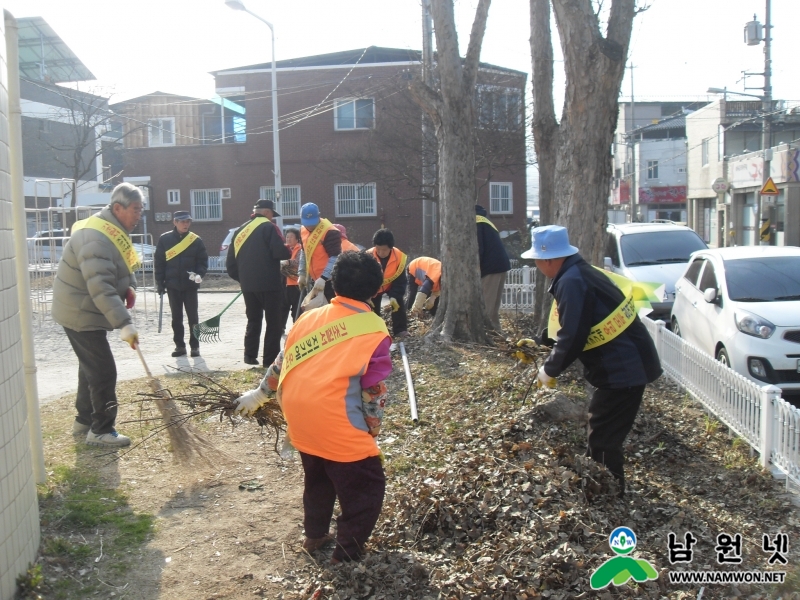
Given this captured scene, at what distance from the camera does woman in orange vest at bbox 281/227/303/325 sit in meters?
10.6

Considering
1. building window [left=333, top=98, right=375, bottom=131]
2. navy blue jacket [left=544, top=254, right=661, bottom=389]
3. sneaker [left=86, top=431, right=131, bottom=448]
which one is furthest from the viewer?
building window [left=333, top=98, right=375, bottom=131]

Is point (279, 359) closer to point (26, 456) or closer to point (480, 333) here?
point (26, 456)

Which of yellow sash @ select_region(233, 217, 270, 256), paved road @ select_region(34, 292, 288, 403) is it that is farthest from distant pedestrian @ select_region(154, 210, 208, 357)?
yellow sash @ select_region(233, 217, 270, 256)

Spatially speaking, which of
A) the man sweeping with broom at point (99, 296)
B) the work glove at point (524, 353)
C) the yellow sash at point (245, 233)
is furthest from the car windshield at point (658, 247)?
the man sweeping with broom at point (99, 296)

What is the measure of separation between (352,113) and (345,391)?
96.5ft

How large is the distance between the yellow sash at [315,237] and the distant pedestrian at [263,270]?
25 cm

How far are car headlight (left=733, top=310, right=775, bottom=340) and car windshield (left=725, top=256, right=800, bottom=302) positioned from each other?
494mm

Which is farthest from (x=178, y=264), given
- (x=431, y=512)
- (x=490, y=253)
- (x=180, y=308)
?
(x=431, y=512)

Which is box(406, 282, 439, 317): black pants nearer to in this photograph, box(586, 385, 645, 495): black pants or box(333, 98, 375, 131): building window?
box(586, 385, 645, 495): black pants

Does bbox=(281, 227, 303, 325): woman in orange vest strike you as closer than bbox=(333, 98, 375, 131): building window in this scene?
Yes

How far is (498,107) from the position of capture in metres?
24.8

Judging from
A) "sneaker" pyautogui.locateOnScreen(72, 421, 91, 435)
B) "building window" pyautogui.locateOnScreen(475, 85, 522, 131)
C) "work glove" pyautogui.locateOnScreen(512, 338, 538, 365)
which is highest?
"building window" pyautogui.locateOnScreen(475, 85, 522, 131)

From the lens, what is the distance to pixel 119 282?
5859mm

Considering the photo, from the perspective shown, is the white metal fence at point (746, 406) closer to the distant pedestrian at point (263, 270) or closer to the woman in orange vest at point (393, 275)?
the woman in orange vest at point (393, 275)
